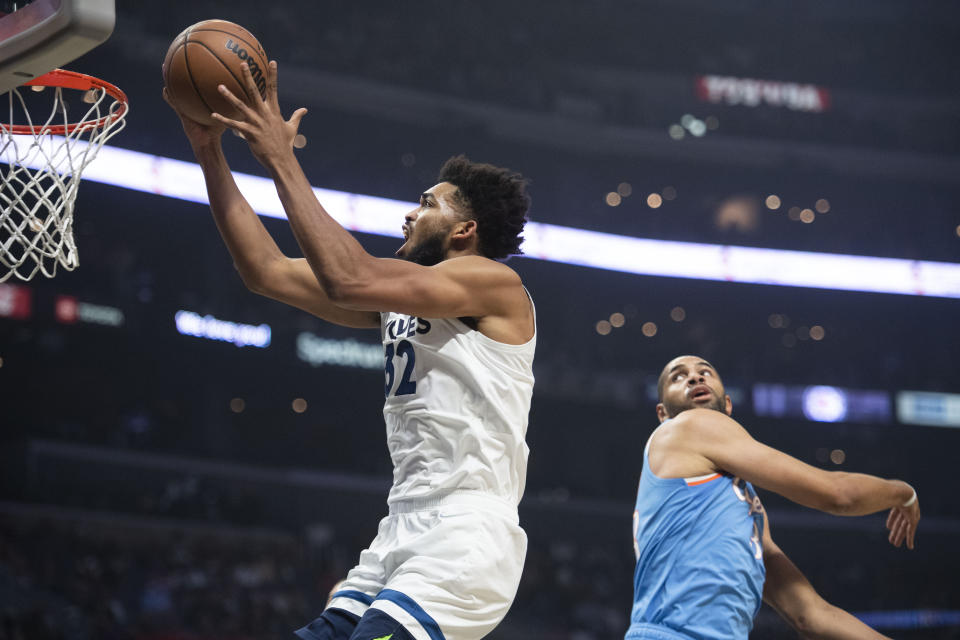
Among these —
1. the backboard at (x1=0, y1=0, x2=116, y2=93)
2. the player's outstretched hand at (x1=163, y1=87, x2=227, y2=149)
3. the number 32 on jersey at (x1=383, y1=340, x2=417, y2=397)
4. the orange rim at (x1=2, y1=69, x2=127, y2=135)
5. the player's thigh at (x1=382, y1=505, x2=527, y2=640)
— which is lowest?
the player's thigh at (x1=382, y1=505, x2=527, y2=640)

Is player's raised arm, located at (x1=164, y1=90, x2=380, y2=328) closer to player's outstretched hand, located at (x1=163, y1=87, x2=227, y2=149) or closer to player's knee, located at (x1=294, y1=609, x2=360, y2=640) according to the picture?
player's outstretched hand, located at (x1=163, y1=87, x2=227, y2=149)

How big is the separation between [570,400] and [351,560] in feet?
20.5

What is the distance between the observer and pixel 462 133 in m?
20.4

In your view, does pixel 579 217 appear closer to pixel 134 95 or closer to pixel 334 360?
pixel 334 360

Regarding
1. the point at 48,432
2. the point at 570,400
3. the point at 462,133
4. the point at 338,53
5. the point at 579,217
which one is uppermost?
the point at 338,53

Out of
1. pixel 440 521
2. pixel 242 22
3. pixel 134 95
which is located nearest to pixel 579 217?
pixel 242 22

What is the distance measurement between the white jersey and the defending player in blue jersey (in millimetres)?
890

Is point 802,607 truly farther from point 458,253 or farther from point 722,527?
point 458,253

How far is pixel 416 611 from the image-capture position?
89.5 inches

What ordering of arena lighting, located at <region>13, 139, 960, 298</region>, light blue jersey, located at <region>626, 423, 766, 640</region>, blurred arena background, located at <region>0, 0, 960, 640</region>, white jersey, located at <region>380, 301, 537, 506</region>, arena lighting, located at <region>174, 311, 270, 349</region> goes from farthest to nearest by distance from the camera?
arena lighting, located at <region>13, 139, 960, 298</region> → arena lighting, located at <region>174, 311, 270, 349</region> → blurred arena background, located at <region>0, 0, 960, 640</region> → light blue jersey, located at <region>626, 423, 766, 640</region> → white jersey, located at <region>380, 301, 537, 506</region>

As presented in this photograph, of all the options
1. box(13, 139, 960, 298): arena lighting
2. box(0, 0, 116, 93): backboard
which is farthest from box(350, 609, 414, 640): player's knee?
box(13, 139, 960, 298): arena lighting

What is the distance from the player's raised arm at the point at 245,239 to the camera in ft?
9.61

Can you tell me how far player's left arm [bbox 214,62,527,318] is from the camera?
237cm

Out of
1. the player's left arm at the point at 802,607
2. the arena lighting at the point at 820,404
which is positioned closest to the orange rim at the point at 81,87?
the player's left arm at the point at 802,607
